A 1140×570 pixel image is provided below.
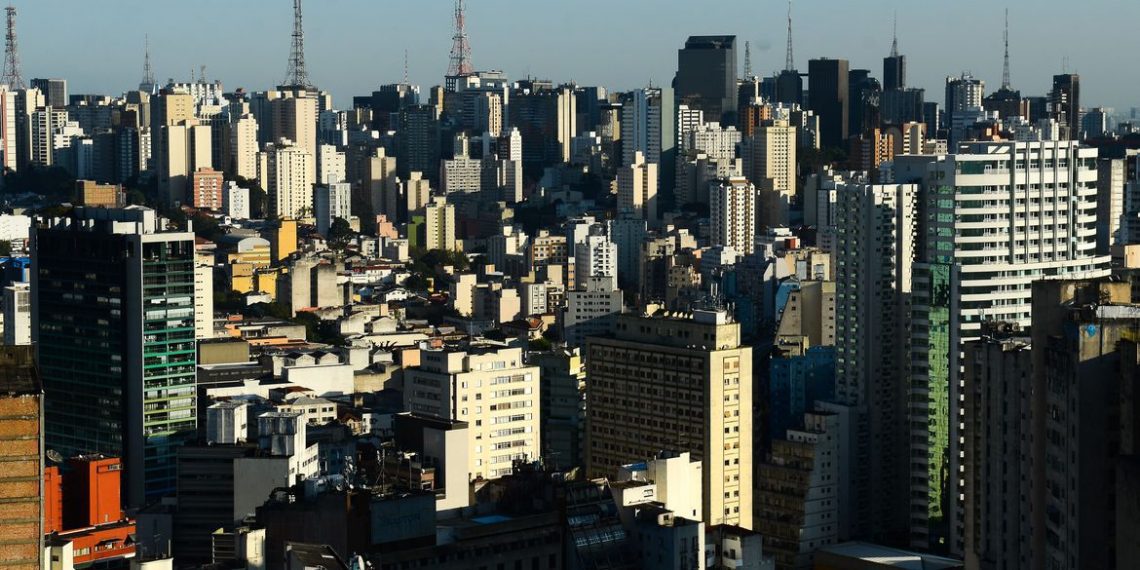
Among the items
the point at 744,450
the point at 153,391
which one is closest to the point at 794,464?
the point at 744,450

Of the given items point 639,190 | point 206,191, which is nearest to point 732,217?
point 639,190

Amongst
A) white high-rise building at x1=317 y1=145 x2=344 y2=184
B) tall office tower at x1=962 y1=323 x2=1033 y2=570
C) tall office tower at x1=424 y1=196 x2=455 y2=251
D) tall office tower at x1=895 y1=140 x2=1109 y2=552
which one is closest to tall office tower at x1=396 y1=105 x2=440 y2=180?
white high-rise building at x1=317 y1=145 x2=344 y2=184

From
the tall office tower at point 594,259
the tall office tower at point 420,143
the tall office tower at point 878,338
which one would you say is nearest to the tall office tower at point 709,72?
the tall office tower at point 420,143

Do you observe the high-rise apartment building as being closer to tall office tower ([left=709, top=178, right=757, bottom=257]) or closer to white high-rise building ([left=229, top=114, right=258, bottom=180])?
tall office tower ([left=709, top=178, right=757, bottom=257])

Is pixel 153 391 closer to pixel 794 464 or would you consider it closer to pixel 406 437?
pixel 406 437

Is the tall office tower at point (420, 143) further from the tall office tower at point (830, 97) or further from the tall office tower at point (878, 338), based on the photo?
the tall office tower at point (878, 338)

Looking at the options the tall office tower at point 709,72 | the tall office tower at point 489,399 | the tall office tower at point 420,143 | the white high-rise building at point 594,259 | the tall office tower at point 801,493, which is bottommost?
the tall office tower at point 801,493
